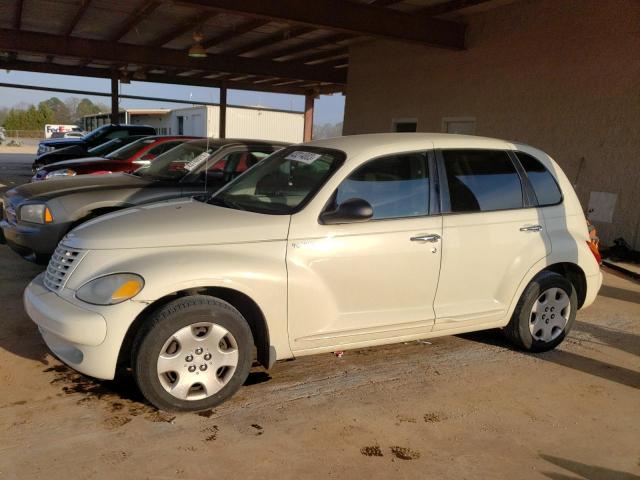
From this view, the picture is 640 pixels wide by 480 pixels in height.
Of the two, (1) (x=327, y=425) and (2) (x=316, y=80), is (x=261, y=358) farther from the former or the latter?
(2) (x=316, y=80)

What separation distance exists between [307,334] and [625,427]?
2131 mm

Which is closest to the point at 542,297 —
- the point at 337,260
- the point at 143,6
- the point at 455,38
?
the point at 337,260

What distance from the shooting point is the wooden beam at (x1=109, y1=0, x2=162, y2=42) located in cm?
1169

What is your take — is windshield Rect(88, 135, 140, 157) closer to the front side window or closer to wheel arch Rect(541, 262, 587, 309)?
the front side window

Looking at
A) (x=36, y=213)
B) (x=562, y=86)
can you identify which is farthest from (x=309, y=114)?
(x=36, y=213)

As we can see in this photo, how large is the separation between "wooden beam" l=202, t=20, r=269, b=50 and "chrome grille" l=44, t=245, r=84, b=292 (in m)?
9.70

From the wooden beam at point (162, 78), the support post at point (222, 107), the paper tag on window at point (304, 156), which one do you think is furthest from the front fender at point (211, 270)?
the support post at point (222, 107)

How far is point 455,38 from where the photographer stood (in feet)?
36.5

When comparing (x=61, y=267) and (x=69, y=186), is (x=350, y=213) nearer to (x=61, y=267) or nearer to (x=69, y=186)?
(x=61, y=267)

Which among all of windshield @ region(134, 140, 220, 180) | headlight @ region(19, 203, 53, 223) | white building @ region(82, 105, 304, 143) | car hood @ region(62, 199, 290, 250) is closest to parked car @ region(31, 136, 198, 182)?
windshield @ region(134, 140, 220, 180)

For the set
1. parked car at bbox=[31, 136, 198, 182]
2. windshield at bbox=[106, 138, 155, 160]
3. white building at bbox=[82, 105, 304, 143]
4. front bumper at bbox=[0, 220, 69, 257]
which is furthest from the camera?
white building at bbox=[82, 105, 304, 143]

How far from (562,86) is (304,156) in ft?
22.7

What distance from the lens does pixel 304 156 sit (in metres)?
4.36

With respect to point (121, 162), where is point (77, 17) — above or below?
above
